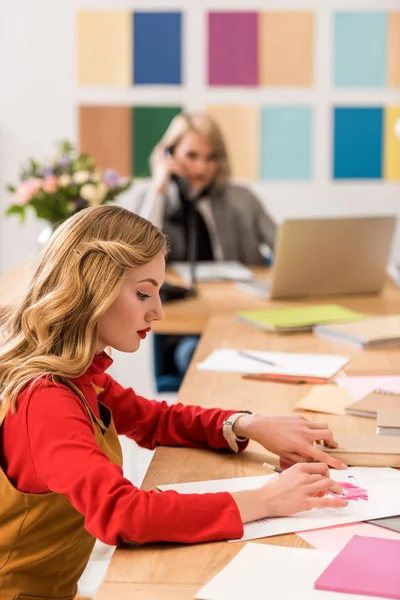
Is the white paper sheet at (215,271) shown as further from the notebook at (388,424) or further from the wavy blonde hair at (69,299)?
the wavy blonde hair at (69,299)

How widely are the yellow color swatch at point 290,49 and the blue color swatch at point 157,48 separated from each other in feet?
1.55

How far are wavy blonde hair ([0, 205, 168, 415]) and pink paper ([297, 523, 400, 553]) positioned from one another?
15.7 inches

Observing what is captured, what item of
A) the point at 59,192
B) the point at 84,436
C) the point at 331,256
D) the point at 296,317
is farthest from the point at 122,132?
the point at 84,436

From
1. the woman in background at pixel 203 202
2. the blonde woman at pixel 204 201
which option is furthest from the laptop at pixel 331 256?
the blonde woman at pixel 204 201

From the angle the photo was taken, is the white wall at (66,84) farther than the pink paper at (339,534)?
Yes

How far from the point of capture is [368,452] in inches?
56.4

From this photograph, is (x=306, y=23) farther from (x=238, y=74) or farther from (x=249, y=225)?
(x=249, y=225)

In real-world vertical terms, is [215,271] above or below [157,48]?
below

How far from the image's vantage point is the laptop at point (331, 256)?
2.80 meters

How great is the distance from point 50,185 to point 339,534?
6.87 feet

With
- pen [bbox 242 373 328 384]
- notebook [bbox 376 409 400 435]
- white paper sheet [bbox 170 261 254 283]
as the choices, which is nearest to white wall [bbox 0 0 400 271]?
white paper sheet [bbox 170 261 254 283]

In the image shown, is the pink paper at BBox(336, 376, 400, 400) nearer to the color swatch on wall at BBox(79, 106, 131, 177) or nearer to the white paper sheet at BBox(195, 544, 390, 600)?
the white paper sheet at BBox(195, 544, 390, 600)

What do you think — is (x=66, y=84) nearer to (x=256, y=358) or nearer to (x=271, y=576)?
(x=256, y=358)

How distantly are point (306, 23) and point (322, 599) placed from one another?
4.58 metres
